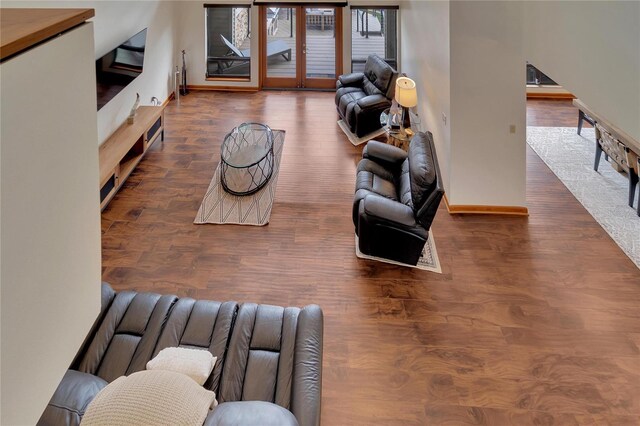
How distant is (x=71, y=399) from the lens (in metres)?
2.34

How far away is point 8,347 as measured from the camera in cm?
80

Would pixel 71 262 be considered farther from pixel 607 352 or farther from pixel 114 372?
pixel 607 352

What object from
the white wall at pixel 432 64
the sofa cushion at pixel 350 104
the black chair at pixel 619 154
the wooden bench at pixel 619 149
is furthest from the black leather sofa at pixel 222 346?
the sofa cushion at pixel 350 104

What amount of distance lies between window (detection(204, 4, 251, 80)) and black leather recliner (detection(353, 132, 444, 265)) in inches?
247

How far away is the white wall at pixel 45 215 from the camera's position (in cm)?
79

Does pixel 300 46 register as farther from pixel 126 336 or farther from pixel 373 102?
pixel 126 336

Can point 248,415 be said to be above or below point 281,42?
below

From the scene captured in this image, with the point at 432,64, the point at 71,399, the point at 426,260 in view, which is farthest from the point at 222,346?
the point at 432,64

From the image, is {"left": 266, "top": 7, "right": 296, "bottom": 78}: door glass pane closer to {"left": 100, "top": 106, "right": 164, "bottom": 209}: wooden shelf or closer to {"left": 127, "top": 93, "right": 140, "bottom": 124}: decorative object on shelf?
{"left": 100, "top": 106, "right": 164, "bottom": 209}: wooden shelf

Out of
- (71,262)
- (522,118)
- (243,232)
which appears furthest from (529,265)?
(71,262)

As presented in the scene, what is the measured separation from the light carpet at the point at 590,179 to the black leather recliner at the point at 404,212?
2303mm

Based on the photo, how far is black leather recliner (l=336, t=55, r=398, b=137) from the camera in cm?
791

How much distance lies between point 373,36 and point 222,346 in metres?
8.92

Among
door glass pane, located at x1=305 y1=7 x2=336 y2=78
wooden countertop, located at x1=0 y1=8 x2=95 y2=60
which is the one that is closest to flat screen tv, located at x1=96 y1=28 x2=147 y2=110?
door glass pane, located at x1=305 y1=7 x2=336 y2=78
